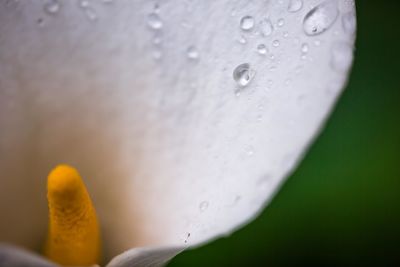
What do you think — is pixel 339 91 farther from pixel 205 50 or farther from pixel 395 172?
pixel 395 172

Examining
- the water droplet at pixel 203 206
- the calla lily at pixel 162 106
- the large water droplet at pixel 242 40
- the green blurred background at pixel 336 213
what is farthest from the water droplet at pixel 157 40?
the green blurred background at pixel 336 213

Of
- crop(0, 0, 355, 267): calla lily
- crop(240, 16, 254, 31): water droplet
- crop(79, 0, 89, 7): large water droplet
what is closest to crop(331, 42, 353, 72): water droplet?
crop(0, 0, 355, 267): calla lily

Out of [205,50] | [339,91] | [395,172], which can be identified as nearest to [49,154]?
[205,50]

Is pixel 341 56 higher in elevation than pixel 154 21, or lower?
lower

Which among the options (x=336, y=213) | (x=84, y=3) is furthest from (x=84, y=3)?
(x=336, y=213)

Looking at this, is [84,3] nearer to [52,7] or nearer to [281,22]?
[52,7]

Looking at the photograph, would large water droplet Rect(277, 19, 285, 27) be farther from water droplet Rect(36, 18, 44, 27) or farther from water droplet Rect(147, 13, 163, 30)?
water droplet Rect(36, 18, 44, 27)
